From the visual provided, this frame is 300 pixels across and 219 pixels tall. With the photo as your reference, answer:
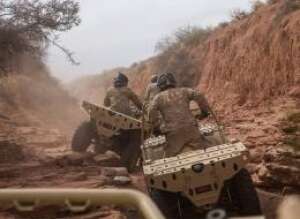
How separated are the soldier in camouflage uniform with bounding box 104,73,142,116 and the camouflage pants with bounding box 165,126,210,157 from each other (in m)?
4.65

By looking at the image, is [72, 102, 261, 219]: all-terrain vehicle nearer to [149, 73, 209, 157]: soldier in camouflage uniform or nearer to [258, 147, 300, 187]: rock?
[149, 73, 209, 157]: soldier in camouflage uniform

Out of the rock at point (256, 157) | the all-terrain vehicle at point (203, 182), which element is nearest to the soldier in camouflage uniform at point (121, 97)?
the rock at point (256, 157)

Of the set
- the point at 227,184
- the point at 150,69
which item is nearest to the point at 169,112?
the point at 227,184

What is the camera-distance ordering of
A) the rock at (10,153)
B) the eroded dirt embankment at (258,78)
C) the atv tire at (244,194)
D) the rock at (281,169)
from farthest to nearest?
1. the rock at (10,153)
2. the eroded dirt embankment at (258,78)
3. the rock at (281,169)
4. the atv tire at (244,194)

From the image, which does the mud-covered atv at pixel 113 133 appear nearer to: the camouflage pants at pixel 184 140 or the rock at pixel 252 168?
the rock at pixel 252 168

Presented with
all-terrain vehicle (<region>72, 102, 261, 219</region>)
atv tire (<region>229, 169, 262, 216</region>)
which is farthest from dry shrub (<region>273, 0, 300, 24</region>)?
atv tire (<region>229, 169, 262, 216</region>)

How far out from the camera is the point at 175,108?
24.3ft

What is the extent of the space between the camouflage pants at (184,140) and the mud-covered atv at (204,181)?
19.0 inches

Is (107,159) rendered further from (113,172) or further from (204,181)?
(204,181)

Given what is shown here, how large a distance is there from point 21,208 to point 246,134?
1181 centimetres

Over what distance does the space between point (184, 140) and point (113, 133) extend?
4.46 meters

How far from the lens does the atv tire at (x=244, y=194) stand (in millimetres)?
6422

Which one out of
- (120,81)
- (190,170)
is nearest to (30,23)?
(120,81)

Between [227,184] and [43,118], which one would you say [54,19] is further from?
[43,118]
